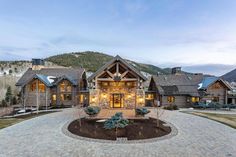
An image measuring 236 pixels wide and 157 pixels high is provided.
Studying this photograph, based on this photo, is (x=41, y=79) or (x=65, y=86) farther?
(x=65, y=86)

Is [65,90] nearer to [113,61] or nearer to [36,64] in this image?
[36,64]

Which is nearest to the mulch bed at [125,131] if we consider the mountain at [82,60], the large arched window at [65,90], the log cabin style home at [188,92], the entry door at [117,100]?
the entry door at [117,100]

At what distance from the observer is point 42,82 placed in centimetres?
3553

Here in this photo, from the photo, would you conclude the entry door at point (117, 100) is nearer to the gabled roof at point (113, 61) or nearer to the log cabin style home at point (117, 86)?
the log cabin style home at point (117, 86)

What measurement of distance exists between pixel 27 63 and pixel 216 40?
67.2 meters

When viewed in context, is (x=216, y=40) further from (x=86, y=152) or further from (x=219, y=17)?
(x=86, y=152)

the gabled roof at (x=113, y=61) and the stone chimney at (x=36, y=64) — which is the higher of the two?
the stone chimney at (x=36, y=64)

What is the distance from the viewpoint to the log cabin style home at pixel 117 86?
1037 inches

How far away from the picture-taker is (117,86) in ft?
92.1

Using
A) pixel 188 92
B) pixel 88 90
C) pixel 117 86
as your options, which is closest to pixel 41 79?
pixel 88 90

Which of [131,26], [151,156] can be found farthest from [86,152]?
[131,26]

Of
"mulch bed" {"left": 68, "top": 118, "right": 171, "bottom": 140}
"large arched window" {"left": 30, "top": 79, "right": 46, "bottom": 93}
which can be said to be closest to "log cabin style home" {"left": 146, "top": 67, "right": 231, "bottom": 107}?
"large arched window" {"left": 30, "top": 79, "right": 46, "bottom": 93}

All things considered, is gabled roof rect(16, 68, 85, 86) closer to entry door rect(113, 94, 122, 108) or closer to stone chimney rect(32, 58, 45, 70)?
stone chimney rect(32, 58, 45, 70)

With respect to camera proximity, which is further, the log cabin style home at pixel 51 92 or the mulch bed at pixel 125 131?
the log cabin style home at pixel 51 92
